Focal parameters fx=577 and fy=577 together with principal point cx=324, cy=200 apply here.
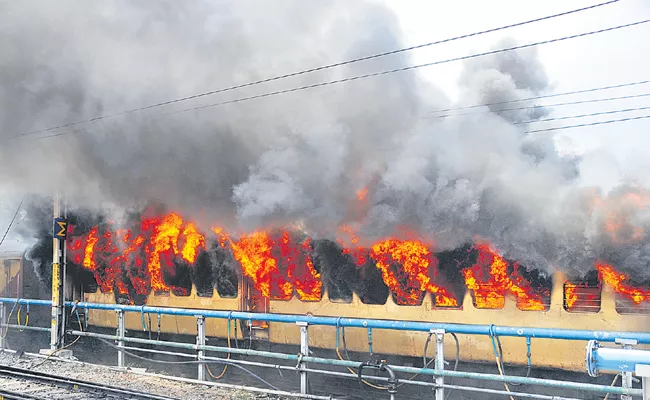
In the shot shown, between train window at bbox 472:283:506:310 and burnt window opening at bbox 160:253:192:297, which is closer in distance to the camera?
train window at bbox 472:283:506:310

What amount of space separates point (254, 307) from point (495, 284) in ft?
14.6

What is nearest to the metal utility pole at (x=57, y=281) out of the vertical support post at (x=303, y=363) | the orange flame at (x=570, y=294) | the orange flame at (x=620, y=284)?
the vertical support post at (x=303, y=363)

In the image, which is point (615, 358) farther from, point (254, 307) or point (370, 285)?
point (254, 307)

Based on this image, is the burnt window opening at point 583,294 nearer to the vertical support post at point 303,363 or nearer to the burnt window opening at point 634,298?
the burnt window opening at point 634,298

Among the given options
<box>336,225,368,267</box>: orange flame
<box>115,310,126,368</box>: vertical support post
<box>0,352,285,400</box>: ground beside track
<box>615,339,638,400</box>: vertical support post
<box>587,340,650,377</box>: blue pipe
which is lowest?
<box>0,352,285,400</box>: ground beside track

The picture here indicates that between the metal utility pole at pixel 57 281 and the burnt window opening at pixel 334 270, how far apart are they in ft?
15.9

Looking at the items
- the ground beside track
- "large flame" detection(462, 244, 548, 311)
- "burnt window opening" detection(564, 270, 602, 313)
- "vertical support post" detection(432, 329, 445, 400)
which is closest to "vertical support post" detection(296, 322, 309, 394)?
the ground beside track

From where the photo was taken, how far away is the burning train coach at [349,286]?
23.0 ft

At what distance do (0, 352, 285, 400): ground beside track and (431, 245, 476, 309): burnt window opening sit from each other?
2673 mm

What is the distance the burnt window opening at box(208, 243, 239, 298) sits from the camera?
35.0ft

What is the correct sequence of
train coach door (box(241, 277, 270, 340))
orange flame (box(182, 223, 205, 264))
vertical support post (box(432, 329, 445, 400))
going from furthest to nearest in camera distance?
1. orange flame (box(182, 223, 205, 264))
2. train coach door (box(241, 277, 270, 340))
3. vertical support post (box(432, 329, 445, 400))

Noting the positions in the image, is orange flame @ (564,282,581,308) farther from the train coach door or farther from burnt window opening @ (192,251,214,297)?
burnt window opening @ (192,251,214,297)

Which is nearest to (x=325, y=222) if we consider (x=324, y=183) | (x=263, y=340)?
(x=324, y=183)

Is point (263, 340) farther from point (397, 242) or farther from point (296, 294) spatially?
point (397, 242)
